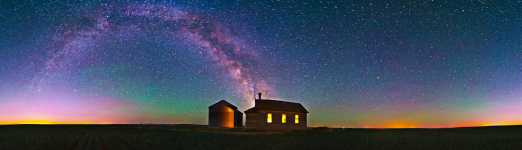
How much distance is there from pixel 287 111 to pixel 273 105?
189 centimetres

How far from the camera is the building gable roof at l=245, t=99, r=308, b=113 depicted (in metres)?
49.1

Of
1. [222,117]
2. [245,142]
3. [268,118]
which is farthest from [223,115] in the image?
[245,142]

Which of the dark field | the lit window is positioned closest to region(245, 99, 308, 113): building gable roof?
the lit window

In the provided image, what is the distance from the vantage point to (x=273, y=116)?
49.1 m

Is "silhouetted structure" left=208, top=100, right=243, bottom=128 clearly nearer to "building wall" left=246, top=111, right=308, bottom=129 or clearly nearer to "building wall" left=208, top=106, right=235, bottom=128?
"building wall" left=208, top=106, right=235, bottom=128

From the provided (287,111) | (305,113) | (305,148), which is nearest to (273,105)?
(287,111)

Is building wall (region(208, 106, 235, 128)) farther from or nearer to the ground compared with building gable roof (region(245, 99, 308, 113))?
nearer to the ground

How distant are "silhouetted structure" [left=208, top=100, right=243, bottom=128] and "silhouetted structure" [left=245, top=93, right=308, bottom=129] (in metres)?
3.60

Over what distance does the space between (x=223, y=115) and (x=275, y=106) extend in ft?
22.9

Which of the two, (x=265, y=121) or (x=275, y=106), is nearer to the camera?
(x=265, y=121)

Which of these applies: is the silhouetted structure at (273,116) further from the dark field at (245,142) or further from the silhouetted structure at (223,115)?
the dark field at (245,142)

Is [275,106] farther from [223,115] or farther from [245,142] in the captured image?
[245,142]

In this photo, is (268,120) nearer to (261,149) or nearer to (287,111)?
(287,111)

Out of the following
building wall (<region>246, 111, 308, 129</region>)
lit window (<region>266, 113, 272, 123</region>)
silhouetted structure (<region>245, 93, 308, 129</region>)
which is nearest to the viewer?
building wall (<region>246, 111, 308, 129</region>)
